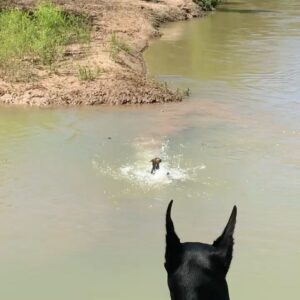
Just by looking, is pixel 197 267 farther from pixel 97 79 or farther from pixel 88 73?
pixel 88 73

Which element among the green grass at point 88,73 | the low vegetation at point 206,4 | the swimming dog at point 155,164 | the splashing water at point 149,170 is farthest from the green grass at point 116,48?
the low vegetation at point 206,4

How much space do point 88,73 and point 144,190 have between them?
218 inches

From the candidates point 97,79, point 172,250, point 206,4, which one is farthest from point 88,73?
point 206,4

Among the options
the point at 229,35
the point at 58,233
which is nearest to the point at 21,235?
the point at 58,233

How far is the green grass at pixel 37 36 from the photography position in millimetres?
13484

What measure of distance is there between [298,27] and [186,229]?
16616 millimetres

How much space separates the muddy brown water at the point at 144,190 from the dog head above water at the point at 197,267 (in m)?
3.01

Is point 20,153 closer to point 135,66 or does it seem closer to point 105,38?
point 135,66

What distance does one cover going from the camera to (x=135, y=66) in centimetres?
1487

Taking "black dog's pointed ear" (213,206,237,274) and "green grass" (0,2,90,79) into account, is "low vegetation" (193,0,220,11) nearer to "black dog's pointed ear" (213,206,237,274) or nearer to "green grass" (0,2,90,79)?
"green grass" (0,2,90,79)

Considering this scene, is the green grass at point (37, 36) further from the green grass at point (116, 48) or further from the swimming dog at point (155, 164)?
the swimming dog at point (155, 164)

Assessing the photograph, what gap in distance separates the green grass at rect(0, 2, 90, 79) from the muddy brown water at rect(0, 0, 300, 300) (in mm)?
2558

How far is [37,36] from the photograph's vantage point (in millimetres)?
14586

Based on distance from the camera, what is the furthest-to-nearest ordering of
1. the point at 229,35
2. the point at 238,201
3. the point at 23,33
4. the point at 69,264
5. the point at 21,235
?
the point at 229,35 → the point at 23,33 → the point at 238,201 → the point at 21,235 → the point at 69,264
